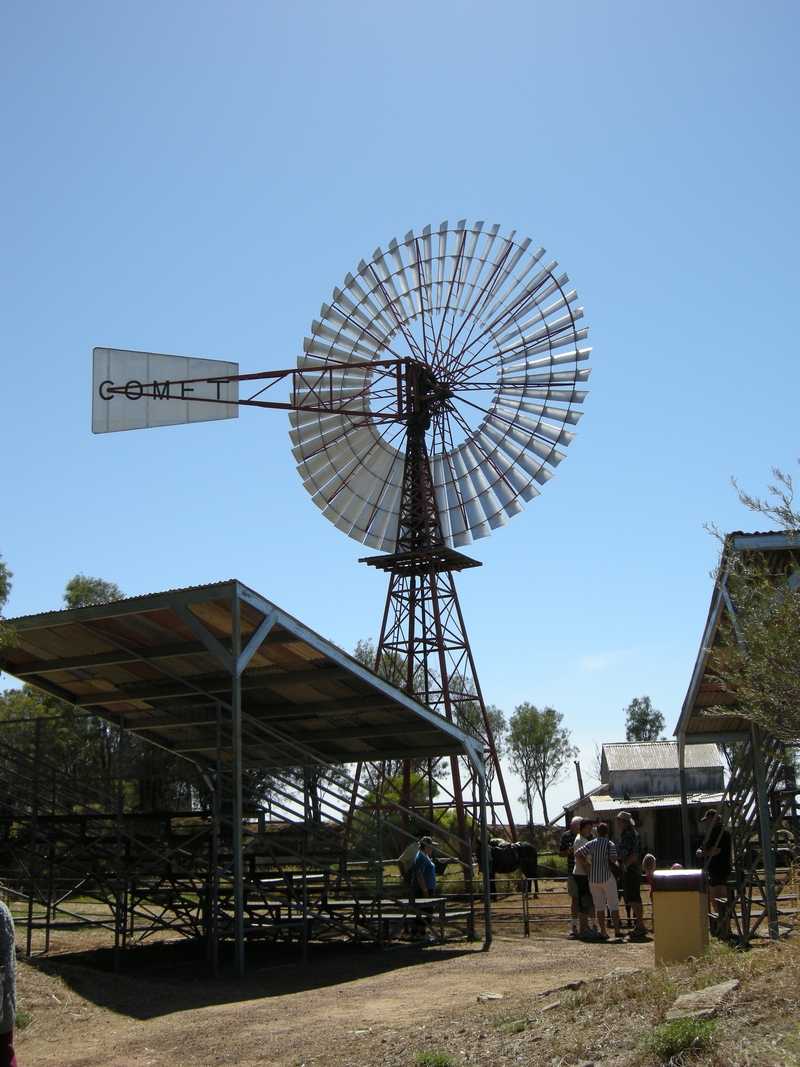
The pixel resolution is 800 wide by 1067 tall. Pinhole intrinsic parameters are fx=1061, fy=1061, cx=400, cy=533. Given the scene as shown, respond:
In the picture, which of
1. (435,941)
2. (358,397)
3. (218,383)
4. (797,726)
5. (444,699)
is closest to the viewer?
(797,726)

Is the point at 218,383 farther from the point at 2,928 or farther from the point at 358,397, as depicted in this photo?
the point at 2,928

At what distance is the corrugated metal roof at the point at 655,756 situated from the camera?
44.3m

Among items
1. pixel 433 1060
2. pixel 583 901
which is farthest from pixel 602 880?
pixel 433 1060

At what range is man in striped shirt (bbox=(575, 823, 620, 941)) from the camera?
51.2 ft

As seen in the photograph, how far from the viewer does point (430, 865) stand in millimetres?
18031

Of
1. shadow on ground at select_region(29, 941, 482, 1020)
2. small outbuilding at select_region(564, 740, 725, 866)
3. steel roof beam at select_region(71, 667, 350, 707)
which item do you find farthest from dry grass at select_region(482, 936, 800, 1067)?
small outbuilding at select_region(564, 740, 725, 866)

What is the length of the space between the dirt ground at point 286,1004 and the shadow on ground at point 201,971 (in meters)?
0.03

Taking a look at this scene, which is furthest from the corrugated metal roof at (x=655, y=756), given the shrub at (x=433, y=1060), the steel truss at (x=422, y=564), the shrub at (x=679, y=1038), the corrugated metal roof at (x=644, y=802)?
the shrub at (x=679, y=1038)

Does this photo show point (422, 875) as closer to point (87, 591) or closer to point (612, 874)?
A: point (612, 874)

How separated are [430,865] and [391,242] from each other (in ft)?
56.4

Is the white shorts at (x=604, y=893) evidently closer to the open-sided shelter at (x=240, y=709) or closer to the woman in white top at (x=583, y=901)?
the woman in white top at (x=583, y=901)

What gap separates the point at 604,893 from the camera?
52.0 ft

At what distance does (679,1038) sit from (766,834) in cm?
651

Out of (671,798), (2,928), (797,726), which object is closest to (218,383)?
(797,726)
